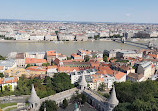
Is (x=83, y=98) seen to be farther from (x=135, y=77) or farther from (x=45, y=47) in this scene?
(x=45, y=47)

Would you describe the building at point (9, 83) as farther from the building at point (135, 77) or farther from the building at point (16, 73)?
the building at point (135, 77)

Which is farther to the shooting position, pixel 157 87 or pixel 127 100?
pixel 157 87

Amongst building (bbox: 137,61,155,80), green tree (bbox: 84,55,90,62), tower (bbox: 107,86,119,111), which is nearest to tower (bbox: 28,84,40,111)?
tower (bbox: 107,86,119,111)

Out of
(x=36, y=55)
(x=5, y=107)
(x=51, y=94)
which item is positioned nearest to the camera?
(x=5, y=107)

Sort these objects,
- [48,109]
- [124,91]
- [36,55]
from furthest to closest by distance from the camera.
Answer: [36,55] < [124,91] < [48,109]

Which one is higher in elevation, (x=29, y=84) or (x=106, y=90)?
(x=29, y=84)

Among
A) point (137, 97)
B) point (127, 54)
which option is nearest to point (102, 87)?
point (137, 97)

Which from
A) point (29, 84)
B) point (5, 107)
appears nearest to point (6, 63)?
point (29, 84)

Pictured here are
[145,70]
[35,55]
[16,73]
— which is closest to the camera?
[16,73]

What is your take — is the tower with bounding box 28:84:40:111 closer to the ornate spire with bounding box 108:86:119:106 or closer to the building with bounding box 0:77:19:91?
the ornate spire with bounding box 108:86:119:106

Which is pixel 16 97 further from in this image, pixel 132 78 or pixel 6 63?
pixel 132 78
